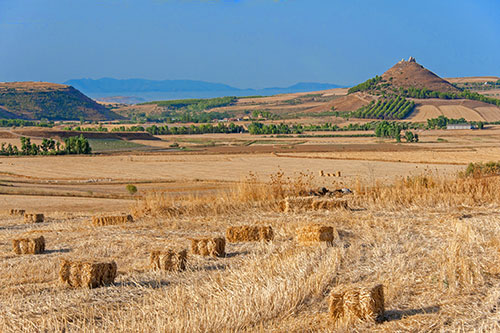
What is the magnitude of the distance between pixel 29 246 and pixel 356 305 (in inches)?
297

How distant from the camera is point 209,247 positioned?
11625 millimetres

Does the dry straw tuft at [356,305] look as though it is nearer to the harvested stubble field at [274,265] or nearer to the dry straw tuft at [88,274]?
the harvested stubble field at [274,265]

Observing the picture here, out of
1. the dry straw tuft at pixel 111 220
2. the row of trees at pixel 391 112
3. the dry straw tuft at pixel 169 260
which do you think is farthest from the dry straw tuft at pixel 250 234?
the row of trees at pixel 391 112

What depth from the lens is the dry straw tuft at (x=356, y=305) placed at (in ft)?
24.1

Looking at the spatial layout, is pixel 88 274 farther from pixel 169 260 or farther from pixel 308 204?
pixel 308 204

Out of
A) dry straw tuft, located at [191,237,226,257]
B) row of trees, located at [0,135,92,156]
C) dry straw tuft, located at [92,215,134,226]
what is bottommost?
row of trees, located at [0,135,92,156]

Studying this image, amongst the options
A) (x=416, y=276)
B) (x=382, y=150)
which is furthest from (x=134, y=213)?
(x=382, y=150)

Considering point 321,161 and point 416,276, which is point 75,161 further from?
point 416,276

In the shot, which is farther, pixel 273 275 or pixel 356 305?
pixel 273 275

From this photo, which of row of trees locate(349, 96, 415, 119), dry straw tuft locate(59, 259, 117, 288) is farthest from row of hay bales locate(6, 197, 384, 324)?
row of trees locate(349, 96, 415, 119)

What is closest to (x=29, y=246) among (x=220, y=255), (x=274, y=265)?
(x=220, y=255)

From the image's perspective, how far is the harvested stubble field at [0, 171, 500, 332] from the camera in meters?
7.55

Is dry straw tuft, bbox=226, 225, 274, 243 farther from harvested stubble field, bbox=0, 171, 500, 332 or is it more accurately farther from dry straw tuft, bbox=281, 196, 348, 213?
dry straw tuft, bbox=281, 196, 348, 213

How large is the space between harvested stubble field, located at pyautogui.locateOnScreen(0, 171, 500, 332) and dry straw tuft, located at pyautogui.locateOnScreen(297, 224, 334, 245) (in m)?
0.27
